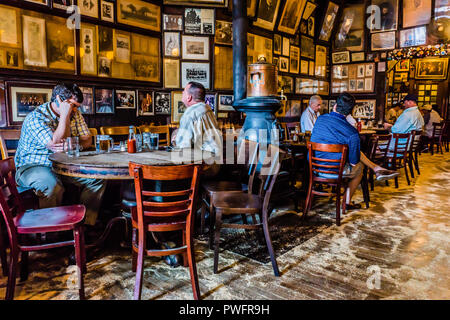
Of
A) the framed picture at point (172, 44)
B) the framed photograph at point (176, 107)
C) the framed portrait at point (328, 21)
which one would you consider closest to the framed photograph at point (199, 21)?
the framed picture at point (172, 44)

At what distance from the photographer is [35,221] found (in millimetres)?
2078

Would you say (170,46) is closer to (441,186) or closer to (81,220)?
(81,220)

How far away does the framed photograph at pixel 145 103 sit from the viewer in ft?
17.6

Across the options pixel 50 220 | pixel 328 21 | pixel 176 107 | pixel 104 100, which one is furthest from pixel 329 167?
pixel 328 21

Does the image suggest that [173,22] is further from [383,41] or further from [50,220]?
[383,41]

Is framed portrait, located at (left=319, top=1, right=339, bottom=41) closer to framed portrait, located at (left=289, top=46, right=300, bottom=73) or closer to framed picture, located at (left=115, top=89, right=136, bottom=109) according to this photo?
framed portrait, located at (left=289, top=46, right=300, bottom=73)

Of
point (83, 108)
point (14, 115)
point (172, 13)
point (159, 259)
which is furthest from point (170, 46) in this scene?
point (159, 259)

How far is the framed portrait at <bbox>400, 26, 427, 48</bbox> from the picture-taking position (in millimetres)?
8227

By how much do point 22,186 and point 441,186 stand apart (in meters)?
6.22

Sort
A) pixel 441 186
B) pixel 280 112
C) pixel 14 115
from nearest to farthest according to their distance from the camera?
pixel 14 115 < pixel 441 186 < pixel 280 112

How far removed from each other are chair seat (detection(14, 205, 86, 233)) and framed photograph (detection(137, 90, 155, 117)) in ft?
10.8

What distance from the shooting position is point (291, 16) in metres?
7.67

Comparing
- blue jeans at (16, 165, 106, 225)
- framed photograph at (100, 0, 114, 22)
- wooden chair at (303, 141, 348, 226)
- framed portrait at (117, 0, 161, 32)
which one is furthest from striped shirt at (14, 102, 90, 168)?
wooden chair at (303, 141, 348, 226)

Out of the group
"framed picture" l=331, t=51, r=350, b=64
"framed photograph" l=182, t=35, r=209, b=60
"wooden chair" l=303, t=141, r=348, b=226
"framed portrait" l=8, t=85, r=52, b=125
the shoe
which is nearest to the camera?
"wooden chair" l=303, t=141, r=348, b=226
